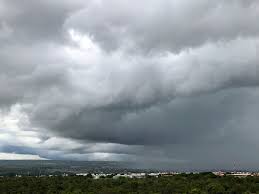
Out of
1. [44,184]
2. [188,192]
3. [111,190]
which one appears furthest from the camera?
[44,184]

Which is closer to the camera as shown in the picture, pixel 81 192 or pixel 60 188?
pixel 81 192

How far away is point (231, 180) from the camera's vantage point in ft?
625

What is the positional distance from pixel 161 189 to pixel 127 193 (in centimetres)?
1492

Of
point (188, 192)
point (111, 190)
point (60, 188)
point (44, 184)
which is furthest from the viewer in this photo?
point (44, 184)

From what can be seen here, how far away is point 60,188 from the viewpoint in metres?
182

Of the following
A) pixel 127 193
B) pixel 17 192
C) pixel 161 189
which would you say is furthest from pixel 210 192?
pixel 17 192

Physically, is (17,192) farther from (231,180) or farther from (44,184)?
(231,180)

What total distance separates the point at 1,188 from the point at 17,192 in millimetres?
16951

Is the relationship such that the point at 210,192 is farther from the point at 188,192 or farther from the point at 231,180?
the point at 231,180

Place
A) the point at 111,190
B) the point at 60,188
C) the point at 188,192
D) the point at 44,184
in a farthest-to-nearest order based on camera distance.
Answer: the point at 44,184
the point at 60,188
the point at 111,190
the point at 188,192

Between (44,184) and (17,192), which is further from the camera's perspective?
(44,184)

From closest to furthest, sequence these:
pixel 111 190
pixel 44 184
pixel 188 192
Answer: pixel 188 192, pixel 111 190, pixel 44 184

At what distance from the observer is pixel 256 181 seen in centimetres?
18738

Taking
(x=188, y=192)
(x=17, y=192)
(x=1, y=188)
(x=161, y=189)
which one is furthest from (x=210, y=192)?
(x=1, y=188)
